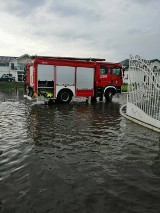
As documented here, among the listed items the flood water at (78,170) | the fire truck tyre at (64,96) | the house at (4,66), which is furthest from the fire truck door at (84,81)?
the house at (4,66)

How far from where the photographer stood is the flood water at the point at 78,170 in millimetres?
4117

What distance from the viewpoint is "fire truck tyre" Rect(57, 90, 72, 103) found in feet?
56.3

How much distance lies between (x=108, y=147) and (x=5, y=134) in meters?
3.42

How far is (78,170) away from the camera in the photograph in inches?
214

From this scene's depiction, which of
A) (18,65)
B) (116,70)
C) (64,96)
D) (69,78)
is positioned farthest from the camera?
(18,65)

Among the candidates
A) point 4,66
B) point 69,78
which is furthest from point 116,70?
point 4,66

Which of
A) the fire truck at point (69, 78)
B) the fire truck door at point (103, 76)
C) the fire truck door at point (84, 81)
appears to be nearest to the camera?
the fire truck at point (69, 78)

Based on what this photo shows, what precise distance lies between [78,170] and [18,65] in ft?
197

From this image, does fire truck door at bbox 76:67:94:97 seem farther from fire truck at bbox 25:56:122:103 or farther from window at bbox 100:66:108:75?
window at bbox 100:66:108:75

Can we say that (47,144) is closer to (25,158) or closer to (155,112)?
(25,158)

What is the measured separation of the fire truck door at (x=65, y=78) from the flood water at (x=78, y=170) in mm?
7701

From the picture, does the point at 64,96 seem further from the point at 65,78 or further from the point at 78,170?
the point at 78,170

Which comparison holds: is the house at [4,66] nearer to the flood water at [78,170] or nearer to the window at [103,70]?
the window at [103,70]

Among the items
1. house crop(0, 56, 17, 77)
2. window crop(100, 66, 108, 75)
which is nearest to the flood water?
window crop(100, 66, 108, 75)
